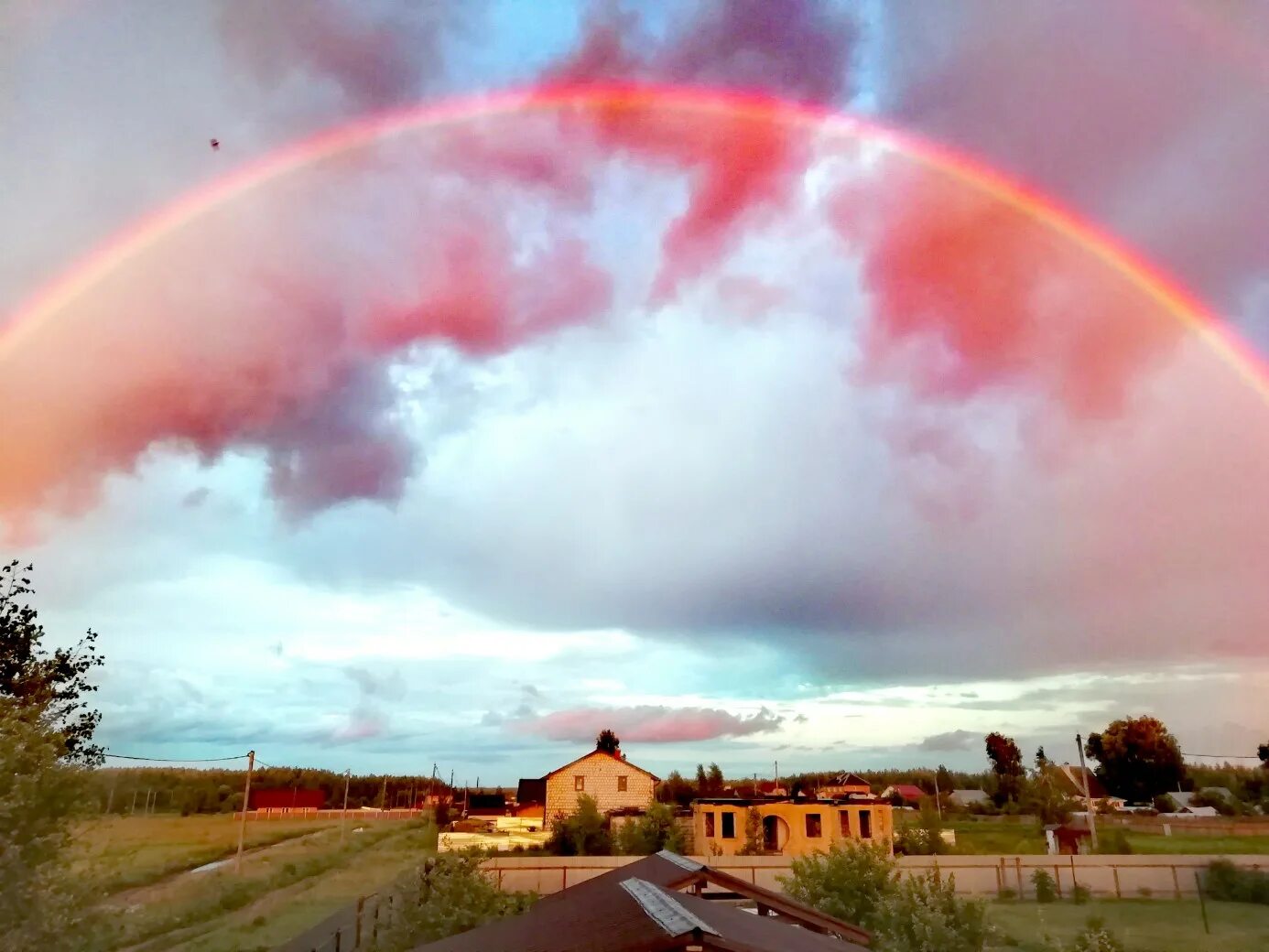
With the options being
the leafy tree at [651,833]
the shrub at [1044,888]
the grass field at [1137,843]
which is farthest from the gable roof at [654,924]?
the grass field at [1137,843]

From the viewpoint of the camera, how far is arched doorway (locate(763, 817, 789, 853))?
54.3m

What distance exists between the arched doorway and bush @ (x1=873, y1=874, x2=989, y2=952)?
124 ft

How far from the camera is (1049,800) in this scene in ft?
308

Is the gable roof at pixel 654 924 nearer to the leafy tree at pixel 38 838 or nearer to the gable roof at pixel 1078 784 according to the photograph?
the leafy tree at pixel 38 838

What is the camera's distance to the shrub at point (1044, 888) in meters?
43.7

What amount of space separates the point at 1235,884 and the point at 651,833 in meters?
32.4

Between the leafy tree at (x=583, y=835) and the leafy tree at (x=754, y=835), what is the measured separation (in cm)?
949

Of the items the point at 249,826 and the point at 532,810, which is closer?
the point at 249,826

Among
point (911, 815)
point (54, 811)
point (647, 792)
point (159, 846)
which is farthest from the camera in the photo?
point (911, 815)

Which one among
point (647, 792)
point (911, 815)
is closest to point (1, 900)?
point (647, 792)

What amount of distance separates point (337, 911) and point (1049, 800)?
7849 centimetres

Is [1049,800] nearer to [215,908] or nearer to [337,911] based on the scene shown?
[337,911]

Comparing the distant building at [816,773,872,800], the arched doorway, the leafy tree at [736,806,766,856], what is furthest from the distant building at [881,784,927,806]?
the leafy tree at [736,806,766,856]

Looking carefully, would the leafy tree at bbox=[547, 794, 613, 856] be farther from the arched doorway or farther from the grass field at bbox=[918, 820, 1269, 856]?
the grass field at bbox=[918, 820, 1269, 856]
